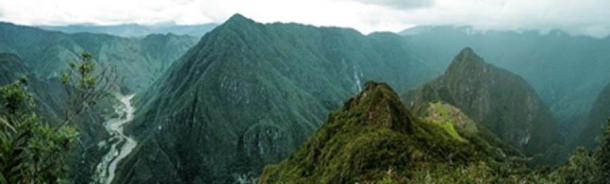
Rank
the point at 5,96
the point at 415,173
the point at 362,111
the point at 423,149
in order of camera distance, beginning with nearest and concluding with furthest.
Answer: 1. the point at 5,96
2. the point at 415,173
3. the point at 423,149
4. the point at 362,111

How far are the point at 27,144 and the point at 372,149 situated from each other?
89.0m

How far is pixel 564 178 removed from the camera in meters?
93.3

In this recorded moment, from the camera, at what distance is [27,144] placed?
27.4 metres

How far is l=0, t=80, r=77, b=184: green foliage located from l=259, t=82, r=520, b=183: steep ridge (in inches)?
2834

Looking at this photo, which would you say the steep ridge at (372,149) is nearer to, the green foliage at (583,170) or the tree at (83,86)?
the green foliage at (583,170)

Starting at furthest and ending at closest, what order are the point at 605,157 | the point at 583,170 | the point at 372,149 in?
1. the point at 372,149
2. the point at 583,170
3. the point at 605,157

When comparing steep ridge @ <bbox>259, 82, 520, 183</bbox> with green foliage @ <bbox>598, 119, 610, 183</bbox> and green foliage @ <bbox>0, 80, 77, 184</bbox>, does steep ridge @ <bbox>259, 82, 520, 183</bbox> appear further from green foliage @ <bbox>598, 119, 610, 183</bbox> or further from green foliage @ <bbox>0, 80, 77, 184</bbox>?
green foliage @ <bbox>0, 80, 77, 184</bbox>

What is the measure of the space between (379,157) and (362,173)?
14.6ft

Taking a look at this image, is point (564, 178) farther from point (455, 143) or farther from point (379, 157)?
point (455, 143)

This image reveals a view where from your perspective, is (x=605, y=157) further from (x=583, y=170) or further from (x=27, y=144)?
(x=27, y=144)

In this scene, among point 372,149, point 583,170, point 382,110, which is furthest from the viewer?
point 382,110

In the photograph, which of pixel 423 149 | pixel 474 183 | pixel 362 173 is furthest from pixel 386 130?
pixel 474 183

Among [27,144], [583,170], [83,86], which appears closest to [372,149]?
[583,170]

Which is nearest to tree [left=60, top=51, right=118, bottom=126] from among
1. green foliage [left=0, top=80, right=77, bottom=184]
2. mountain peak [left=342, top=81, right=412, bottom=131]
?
green foliage [left=0, top=80, right=77, bottom=184]
